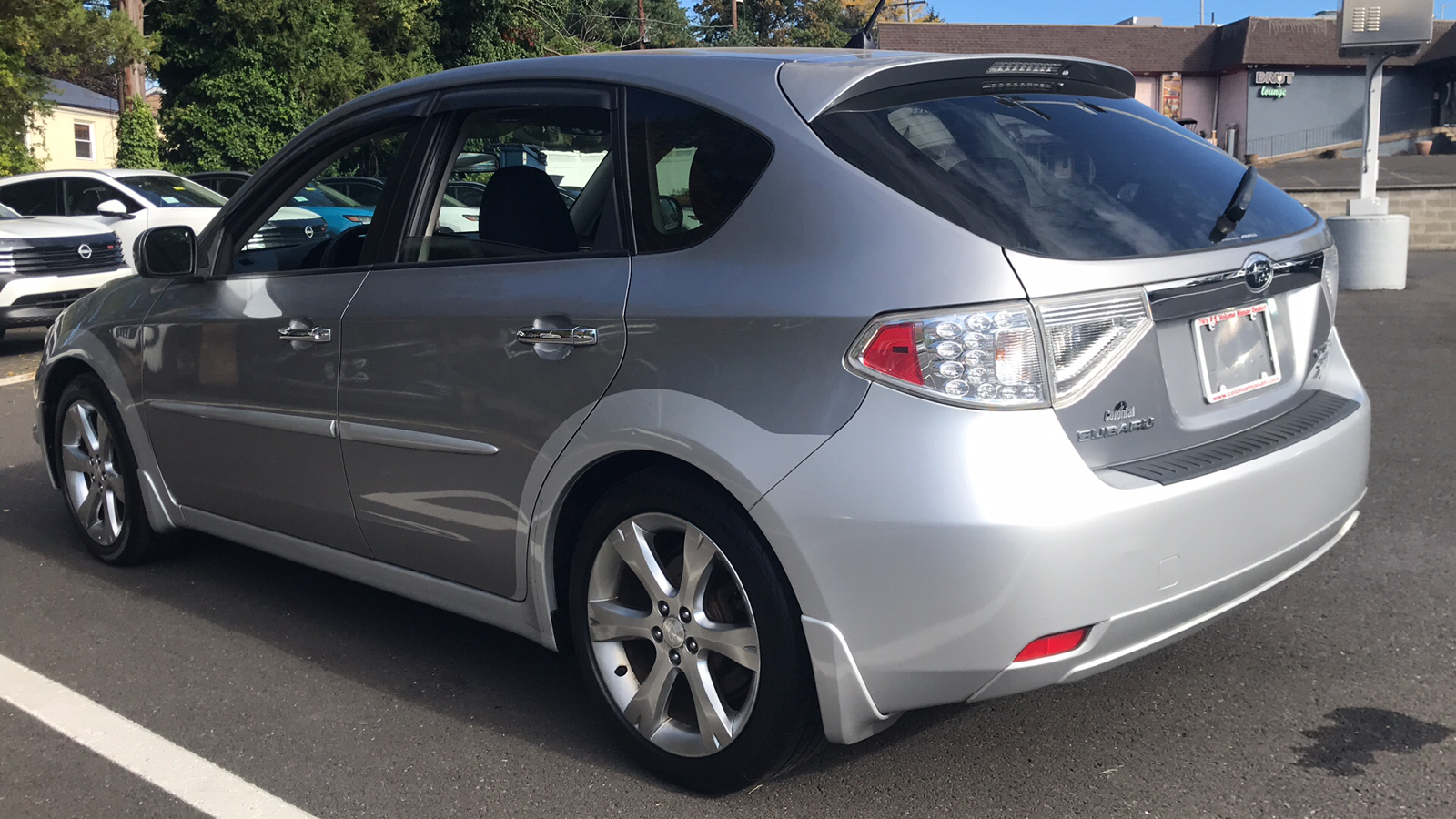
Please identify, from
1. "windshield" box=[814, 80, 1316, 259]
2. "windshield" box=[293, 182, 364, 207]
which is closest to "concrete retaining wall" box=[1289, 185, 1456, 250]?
"windshield" box=[293, 182, 364, 207]

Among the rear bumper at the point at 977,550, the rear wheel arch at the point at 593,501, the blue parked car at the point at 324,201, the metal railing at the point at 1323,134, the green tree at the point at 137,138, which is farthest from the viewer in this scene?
the metal railing at the point at 1323,134

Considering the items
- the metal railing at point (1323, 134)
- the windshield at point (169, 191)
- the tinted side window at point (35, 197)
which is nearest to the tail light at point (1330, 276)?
the windshield at point (169, 191)

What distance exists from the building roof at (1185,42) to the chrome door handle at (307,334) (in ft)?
137

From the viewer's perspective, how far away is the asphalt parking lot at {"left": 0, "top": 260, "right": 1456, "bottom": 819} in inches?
119

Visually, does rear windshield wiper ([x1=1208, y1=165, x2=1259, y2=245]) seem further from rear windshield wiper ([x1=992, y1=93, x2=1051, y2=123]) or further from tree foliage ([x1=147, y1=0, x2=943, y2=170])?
tree foliage ([x1=147, y1=0, x2=943, y2=170])

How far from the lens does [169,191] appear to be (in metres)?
14.8

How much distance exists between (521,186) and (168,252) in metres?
1.54

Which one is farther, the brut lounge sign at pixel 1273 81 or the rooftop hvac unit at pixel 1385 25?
the brut lounge sign at pixel 1273 81

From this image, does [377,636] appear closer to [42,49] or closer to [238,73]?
[42,49]

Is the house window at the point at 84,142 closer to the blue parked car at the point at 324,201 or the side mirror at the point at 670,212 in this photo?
the blue parked car at the point at 324,201

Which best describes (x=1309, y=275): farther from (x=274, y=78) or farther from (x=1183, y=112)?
(x=1183, y=112)

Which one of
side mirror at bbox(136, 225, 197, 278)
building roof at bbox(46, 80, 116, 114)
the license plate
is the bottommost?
the license plate

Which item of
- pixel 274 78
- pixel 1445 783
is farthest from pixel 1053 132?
pixel 274 78

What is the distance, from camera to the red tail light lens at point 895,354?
8.43 ft
